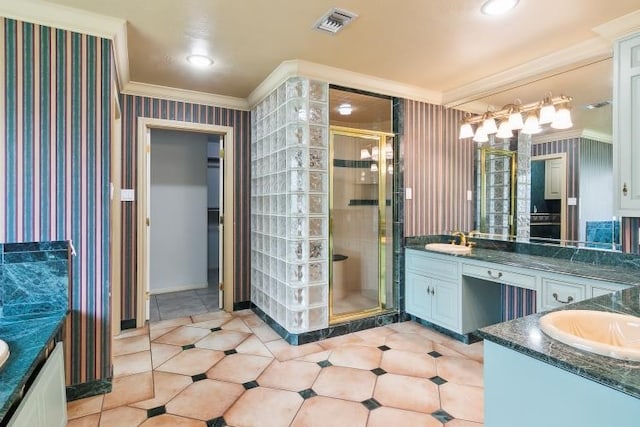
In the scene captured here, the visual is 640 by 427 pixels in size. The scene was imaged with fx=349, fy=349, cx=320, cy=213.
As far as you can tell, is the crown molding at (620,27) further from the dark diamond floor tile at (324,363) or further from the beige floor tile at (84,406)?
the beige floor tile at (84,406)

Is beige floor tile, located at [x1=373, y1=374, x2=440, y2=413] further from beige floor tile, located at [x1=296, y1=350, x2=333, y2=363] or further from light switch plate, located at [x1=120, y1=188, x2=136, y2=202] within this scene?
light switch plate, located at [x1=120, y1=188, x2=136, y2=202]

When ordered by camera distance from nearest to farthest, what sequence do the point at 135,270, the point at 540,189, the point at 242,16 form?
the point at 242,16 < the point at 540,189 < the point at 135,270

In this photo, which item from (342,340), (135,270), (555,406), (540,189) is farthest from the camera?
(135,270)

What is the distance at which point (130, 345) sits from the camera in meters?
2.97

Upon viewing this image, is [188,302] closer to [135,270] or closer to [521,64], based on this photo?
[135,270]

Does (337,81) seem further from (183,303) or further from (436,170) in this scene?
(183,303)

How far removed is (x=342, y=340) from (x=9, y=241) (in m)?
2.43

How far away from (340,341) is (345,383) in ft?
2.35

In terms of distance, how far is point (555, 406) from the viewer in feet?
3.30

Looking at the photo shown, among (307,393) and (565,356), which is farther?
(307,393)

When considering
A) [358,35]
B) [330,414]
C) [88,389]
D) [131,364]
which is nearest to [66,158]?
[88,389]

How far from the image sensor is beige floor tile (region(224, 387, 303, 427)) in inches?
76.0

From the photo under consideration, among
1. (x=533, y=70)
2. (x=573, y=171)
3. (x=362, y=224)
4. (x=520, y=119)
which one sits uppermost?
(x=533, y=70)

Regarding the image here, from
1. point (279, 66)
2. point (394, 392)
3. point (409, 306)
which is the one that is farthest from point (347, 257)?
point (279, 66)
